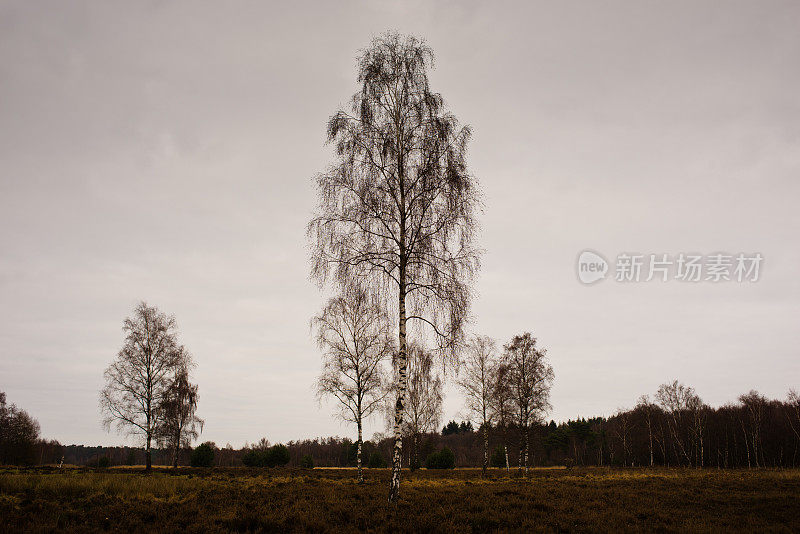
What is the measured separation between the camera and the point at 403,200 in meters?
14.4

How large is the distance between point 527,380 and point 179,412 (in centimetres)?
4057

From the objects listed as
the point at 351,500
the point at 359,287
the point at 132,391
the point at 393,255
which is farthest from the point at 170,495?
the point at 132,391

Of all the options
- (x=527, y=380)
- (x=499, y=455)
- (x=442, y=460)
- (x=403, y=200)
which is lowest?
(x=499, y=455)

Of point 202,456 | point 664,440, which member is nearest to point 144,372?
point 202,456

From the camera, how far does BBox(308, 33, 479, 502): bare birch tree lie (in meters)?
13.8

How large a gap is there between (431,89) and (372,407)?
24.0m

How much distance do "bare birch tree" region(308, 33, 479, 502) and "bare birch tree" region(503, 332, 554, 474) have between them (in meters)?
25.6

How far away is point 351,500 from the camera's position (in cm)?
1496

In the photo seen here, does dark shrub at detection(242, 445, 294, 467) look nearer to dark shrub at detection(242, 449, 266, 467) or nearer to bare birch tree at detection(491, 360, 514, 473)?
dark shrub at detection(242, 449, 266, 467)

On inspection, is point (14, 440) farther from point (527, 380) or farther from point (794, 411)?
point (794, 411)

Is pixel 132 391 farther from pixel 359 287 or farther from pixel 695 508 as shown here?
pixel 695 508

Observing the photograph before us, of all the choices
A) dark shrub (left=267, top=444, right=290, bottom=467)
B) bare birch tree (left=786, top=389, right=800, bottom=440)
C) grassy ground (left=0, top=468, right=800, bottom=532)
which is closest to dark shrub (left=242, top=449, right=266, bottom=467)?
dark shrub (left=267, top=444, right=290, bottom=467)

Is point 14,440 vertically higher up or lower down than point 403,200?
lower down

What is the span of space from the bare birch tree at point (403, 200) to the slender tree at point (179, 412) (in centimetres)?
3440
